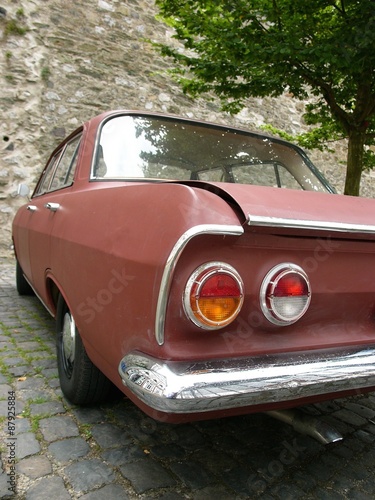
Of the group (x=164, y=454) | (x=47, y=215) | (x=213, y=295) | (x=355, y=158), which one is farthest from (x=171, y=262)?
(x=355, y=158)

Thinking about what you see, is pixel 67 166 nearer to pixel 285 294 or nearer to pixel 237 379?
pixel 285 294

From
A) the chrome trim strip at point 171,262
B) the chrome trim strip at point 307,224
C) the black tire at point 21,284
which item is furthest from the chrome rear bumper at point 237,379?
the black tire at point 21,284

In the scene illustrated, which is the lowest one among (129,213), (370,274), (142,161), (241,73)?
(370,274)

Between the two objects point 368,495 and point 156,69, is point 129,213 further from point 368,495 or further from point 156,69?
point 156,69

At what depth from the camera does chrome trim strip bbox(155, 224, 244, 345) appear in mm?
1257

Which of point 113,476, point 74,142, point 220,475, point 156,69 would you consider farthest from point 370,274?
point 156,69

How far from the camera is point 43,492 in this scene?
5.08 feet

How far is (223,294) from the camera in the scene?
4.32 feet

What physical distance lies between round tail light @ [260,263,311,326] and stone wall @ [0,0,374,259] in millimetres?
6565

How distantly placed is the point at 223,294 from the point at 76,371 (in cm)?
111

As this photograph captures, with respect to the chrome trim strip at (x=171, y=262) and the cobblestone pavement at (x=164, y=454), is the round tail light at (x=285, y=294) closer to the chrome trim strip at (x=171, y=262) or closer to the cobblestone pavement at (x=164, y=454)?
the chrome trim strip at (x=171, y=262)

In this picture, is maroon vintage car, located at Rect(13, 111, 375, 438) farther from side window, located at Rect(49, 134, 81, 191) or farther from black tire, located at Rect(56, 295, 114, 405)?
side window, located at Rect(49, 134, 81, 191)

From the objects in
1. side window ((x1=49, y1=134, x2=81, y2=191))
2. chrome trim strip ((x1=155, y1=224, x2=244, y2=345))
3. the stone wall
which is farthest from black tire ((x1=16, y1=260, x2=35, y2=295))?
chrome trim strip ((x1=155, y1=224, x2=244, y2=345))

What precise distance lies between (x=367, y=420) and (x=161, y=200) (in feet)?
5.93
